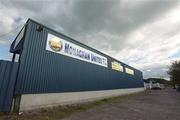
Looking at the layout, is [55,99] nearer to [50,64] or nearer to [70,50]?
[50,64]

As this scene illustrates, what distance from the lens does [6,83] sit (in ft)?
29.9

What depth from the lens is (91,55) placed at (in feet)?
61.3

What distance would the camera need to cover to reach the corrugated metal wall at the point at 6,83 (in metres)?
8.91

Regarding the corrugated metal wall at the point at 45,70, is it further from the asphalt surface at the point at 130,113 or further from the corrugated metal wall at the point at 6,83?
the asphalt surface at the point at 130,113

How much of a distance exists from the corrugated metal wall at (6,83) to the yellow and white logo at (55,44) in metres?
3.73

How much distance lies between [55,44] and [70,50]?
2072 mm

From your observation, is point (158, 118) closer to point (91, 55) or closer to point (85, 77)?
point (85, 77)

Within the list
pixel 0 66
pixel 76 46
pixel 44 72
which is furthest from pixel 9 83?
pixel 76 46

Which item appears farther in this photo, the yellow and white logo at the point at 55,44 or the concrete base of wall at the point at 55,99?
the yellow and white logo at the point at 55,44

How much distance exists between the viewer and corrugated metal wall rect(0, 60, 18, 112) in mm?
8914

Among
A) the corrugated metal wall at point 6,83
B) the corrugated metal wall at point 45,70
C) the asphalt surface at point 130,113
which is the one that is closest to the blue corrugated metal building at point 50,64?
the corrugated metal wall at point 45,70

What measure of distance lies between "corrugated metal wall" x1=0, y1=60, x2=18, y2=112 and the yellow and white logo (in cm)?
373

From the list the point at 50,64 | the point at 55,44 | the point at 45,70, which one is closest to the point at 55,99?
the point at 45,70

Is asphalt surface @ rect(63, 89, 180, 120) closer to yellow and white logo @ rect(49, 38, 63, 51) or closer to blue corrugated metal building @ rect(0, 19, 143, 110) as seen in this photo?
blue corrugated metal building @ rect(0, 19, 143, 110)
